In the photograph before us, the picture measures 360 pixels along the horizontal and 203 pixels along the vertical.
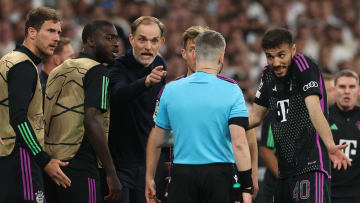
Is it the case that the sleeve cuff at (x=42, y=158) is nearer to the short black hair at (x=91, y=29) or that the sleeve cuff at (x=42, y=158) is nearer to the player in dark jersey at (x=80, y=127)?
the player in dark jersey at (x=80, y=127)

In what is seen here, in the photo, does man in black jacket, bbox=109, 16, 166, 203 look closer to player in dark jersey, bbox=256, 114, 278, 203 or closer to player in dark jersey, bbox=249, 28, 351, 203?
player in dark jersey, bbox=249, 28, 351, 203

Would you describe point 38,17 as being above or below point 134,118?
above

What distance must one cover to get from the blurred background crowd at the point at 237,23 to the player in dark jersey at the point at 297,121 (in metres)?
4.95

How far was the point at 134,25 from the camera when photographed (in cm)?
673

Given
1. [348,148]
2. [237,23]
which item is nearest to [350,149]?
[348,148]

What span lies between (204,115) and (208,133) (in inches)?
5.6

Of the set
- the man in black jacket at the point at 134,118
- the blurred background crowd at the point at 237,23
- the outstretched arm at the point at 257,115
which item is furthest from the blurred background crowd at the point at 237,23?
the man in black jacket at the point at 134,118

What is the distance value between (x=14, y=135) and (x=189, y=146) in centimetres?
149

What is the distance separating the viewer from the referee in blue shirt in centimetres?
518

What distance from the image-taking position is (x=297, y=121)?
251 inches

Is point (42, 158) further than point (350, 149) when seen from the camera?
No

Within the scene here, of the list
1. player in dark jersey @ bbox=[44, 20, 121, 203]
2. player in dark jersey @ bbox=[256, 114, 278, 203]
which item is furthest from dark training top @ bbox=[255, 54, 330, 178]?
player in dark jersey @ bbox=[44, 20, 121, 203]

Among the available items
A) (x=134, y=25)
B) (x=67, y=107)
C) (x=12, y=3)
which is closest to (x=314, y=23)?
(x=12, y=3)

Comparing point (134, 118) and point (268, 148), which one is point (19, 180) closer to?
point (134, 118)
